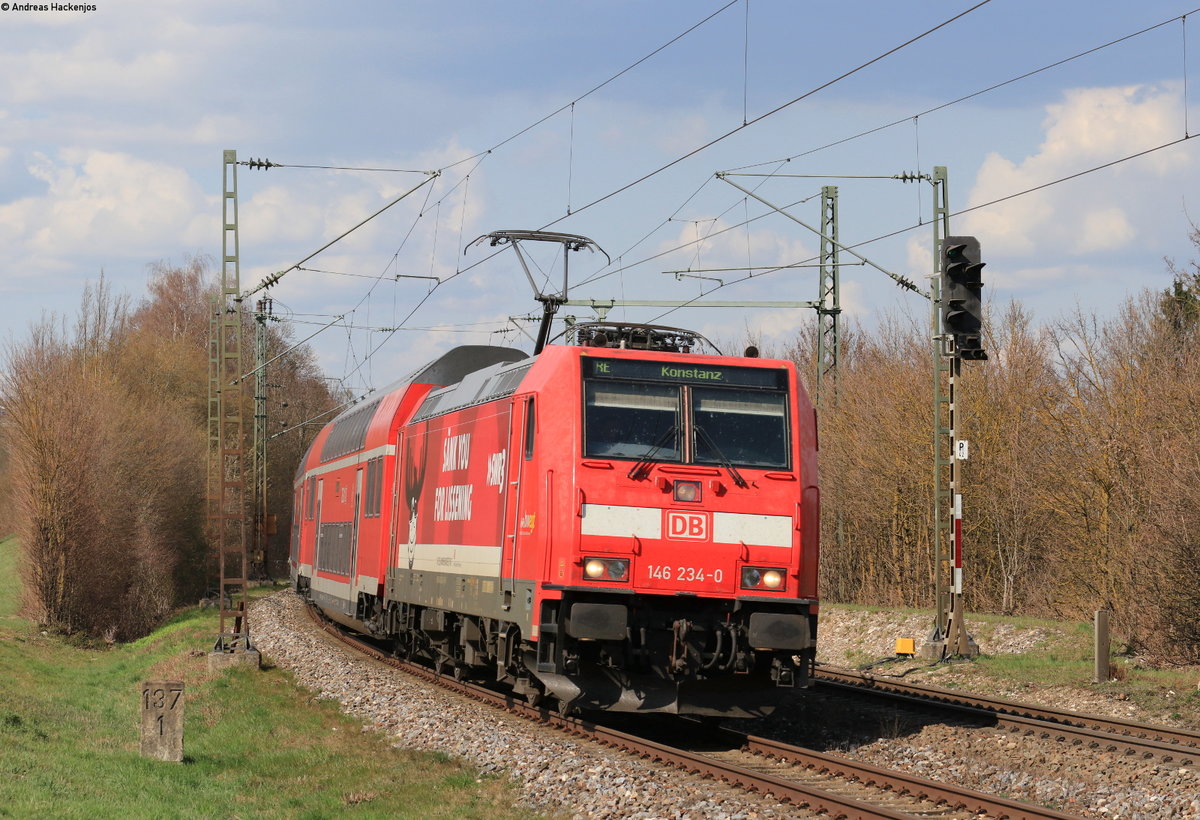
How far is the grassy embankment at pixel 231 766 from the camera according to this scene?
979cm

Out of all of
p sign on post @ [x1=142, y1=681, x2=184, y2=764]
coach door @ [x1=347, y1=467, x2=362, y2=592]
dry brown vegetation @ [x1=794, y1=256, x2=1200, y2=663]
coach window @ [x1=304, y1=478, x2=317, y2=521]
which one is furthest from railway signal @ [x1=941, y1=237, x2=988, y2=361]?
coach window @ [x1=304, y1=478, x2=317, y2=521]

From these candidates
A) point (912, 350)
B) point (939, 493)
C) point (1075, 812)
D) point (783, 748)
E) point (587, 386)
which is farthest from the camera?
point (912, 350)

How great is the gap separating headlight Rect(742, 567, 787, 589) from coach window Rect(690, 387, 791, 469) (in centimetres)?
100

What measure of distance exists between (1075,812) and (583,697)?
4486mm

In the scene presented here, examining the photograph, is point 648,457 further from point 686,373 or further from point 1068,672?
point 1068,672

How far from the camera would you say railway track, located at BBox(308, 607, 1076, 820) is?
899cm

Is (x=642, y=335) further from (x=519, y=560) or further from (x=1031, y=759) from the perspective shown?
(x=1031, y=759)

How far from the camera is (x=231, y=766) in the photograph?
1209cm

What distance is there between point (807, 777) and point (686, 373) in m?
3.99

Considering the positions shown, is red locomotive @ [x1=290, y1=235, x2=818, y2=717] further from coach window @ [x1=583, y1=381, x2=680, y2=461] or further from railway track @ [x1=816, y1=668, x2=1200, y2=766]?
railway track @ [x1=816, y1=668, x2=1200, y2=766]

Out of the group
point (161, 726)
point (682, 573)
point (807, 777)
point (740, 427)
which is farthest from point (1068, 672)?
point (161, 726)

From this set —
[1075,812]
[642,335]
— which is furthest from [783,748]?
[642,335]

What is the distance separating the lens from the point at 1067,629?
813 inches

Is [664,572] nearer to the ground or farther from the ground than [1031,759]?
farther from the ground
